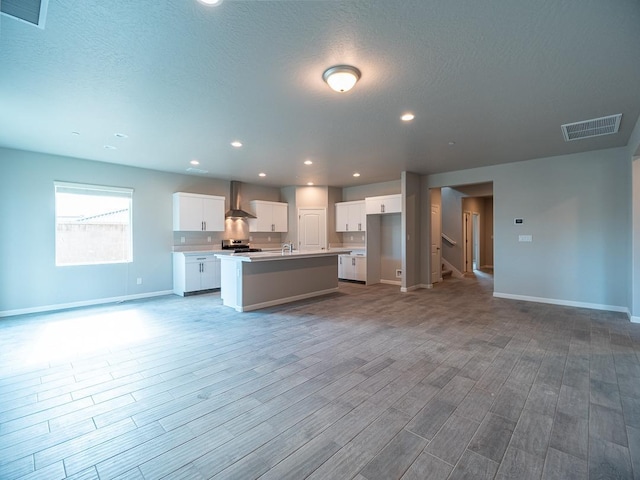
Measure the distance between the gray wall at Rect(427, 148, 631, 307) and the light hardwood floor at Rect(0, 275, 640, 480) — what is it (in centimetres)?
105

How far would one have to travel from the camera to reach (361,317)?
4.69 m

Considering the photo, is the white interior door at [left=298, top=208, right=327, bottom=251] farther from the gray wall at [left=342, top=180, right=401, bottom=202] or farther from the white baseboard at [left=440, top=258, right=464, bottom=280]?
the white baseboard at [left=440, top=258, right=464, bottom=280]

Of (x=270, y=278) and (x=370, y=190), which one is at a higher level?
(x=370, y=190)

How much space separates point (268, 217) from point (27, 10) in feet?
21.6

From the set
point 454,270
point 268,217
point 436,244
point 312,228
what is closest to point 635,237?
point 436,244

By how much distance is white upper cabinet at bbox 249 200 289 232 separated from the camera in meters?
8.16

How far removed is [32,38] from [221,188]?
221 inches

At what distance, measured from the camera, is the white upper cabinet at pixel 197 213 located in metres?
6.62

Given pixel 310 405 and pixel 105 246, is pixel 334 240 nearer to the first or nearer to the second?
pixel 105 246

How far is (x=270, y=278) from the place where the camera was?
544 cm

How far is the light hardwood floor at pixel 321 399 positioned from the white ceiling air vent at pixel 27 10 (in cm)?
277

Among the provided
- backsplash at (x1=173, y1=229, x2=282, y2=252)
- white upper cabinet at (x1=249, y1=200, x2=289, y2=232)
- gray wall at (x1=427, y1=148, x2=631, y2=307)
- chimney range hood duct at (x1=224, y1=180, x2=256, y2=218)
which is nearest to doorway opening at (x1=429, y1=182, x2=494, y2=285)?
gray wall at (x1=427, y1=148, x2=631, y2=307)

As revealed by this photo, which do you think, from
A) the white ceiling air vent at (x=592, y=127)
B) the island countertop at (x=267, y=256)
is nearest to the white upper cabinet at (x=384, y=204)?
the island countertop at (x=267, y=256)

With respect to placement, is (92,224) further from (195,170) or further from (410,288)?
(410,288)
